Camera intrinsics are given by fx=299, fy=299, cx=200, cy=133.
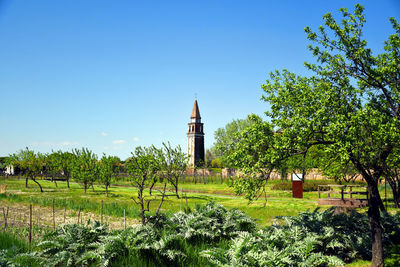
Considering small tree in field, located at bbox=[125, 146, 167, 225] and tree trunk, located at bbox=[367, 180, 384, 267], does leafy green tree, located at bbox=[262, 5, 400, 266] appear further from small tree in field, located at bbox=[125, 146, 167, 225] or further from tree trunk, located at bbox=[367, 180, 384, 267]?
small tree in field, located at bbox=[125, 146, 167, 225]

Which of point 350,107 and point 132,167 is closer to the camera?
point 350,107

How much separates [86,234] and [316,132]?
7799 mm

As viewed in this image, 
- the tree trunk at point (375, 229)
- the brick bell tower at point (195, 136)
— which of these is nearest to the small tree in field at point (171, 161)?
the tree trunk at point (375, 229)

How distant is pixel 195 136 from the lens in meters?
108

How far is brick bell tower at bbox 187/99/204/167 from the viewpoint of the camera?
4262 inches

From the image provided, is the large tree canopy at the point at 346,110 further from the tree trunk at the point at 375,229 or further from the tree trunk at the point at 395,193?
the tree trunk at the point at 395,193

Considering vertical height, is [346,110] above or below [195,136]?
below

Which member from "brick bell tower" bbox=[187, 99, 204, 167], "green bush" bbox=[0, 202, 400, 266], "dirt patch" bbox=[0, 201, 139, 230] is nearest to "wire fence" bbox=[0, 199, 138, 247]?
"dirt patch" bbox=[0, 201, 139, 230]

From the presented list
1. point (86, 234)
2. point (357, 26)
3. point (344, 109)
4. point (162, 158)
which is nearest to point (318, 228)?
point (344, 109)

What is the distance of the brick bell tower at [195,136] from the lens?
108250mm

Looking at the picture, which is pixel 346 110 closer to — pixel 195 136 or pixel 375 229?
pixel 375 229

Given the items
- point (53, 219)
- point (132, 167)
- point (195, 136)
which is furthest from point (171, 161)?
point (195, 136)

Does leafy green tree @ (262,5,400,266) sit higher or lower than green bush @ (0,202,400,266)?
higher

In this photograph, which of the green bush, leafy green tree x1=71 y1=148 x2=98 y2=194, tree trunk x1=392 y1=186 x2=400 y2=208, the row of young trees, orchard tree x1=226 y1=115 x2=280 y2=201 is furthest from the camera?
leafy green tree x1=71 y1=148 x2=98 y2=194
